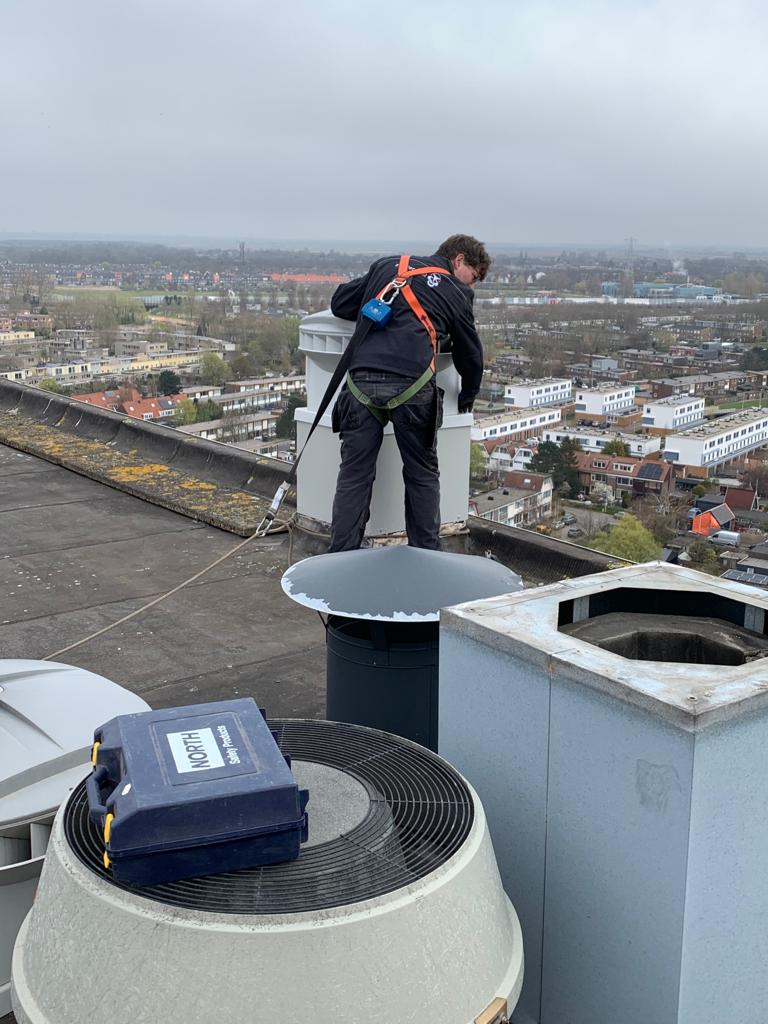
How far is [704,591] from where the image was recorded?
2678 millimetres

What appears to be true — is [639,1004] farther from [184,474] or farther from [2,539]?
[184,474]

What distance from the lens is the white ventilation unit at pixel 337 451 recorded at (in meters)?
5.12

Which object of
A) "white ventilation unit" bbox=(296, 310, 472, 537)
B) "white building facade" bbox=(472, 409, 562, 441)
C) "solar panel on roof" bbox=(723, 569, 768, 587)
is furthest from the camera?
"white building facade" bbox=(472, 409, 562, 441)

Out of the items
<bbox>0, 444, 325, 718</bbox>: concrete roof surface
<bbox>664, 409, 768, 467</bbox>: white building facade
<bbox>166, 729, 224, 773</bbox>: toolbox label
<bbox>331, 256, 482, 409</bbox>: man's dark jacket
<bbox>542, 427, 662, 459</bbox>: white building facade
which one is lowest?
<bbox>0, 444, 325, 718</bbox>: concrete roof surface

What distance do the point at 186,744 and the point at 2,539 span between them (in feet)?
17.1

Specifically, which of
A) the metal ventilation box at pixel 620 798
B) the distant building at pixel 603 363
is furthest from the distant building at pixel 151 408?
the metal ventilation box at pixel 620 798

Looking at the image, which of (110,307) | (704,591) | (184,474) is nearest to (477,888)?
Answer: (704,591)

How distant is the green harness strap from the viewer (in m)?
4.38

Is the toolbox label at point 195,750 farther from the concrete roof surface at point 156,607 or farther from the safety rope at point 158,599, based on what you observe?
the safety rope at point 158,599

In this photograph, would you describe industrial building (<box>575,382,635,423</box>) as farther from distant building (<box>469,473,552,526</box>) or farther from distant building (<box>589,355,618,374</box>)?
distant building (<box>469,473,552,526</box>)

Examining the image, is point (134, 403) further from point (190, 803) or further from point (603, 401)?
point (190, 803)

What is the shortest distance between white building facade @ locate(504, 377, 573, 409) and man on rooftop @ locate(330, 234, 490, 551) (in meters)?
5.10

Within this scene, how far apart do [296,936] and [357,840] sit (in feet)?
1.04

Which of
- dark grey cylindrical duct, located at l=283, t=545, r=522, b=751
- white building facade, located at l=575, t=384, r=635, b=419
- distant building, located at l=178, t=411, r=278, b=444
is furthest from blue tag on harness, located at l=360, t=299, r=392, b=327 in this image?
white building facade, located at l=575, t=384, r=635, b=419
